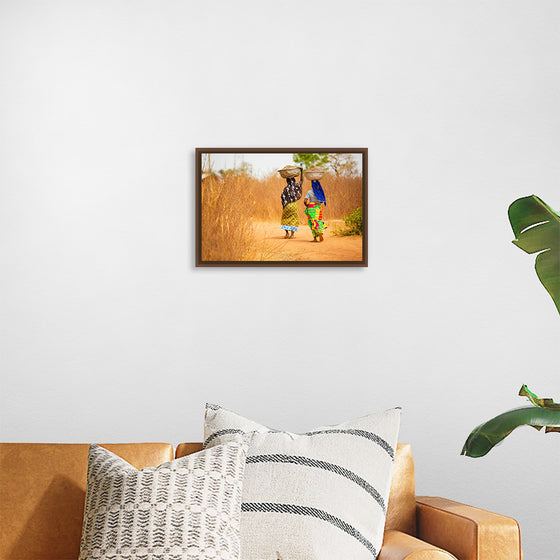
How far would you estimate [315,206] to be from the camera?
2.83 meters

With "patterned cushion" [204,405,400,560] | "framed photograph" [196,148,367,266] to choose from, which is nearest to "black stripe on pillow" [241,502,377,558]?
"patterned cushion" [204,405,400,560]

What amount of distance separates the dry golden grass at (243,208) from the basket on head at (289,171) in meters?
0.02

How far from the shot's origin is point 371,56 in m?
2.87

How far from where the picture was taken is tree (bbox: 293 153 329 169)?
2836 mm

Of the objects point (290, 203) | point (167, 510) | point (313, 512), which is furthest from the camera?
point (290, 203)

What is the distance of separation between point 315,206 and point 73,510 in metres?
1.50

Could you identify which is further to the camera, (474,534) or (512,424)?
(512,424)

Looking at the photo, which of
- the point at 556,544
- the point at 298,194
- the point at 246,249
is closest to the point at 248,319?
the point at 246,249

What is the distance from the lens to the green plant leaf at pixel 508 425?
199cm

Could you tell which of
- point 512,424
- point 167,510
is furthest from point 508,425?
point 167,510

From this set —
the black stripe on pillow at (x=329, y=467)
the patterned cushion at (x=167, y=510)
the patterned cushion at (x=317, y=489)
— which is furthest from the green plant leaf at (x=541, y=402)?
the patterned cushion at (x=167, y=510)

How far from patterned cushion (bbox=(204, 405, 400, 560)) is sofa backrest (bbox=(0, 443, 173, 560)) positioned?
40 centimetres

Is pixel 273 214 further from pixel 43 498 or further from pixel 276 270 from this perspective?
pixel 43 498

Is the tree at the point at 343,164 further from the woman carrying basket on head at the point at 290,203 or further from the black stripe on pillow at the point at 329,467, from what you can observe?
the black stripe on pillow at the point at 329,467
